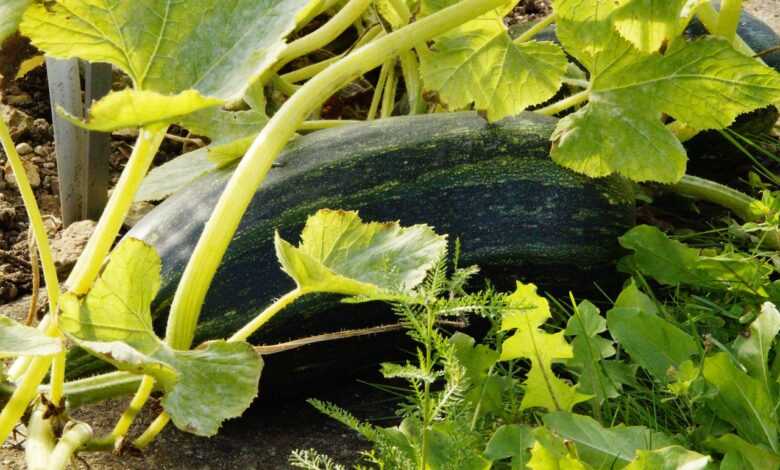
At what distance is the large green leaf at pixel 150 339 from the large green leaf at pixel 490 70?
0.75 m

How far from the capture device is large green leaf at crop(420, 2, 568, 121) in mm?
2090

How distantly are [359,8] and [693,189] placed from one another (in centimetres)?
85

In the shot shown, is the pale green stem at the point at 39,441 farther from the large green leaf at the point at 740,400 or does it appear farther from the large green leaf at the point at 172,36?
the large green leaf at the point at 740,400

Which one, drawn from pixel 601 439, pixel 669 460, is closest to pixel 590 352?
pixel 601 439

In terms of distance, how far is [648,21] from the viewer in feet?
6.68

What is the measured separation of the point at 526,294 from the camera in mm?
1736

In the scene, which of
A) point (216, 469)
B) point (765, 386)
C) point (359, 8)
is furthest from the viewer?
point (359, 8)

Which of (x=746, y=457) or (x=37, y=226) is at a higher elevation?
(x=37, y=226)

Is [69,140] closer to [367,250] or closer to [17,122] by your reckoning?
[17,122]

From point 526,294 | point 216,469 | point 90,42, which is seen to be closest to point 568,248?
point 526,294

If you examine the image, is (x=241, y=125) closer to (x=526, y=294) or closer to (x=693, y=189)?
(x=526, y=294)

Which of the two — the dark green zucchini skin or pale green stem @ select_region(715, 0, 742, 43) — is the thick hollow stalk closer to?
the dark green zucchini skin

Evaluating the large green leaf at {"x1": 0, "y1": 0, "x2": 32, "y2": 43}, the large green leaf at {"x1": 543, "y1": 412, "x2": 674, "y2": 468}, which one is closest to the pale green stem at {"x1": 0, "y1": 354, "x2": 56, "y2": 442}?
the large green leaf at {"x1": 0, "y1": 0, "x2": 32, "y2": 43}

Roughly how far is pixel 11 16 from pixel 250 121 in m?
0.65
